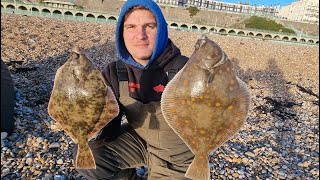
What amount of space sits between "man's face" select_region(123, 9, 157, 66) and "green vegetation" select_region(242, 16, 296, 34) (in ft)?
207

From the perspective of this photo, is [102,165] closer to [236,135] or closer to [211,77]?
[211,77]

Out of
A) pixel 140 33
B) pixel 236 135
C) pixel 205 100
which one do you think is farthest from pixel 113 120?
pixel 236 135

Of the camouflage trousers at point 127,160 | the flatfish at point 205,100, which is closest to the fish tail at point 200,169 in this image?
the flatfish at point 205,100

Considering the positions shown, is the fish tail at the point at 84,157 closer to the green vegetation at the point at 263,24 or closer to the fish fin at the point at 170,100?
the fish fin at the point at 170,100

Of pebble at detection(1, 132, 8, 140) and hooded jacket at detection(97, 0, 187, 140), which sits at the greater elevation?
hooded jacket at detection(97, 0, 187, 140)

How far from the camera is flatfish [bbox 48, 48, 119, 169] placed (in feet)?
7.70

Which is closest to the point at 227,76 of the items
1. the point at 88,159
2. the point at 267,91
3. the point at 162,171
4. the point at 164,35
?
the point at 164,35

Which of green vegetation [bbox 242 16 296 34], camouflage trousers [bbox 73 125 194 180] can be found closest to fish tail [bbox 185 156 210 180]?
camouflage trousers [bbox 73 125 194 180]

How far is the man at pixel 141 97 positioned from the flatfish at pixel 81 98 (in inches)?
36.2

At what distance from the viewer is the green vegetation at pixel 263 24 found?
6203 cm

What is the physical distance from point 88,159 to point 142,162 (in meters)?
1.35

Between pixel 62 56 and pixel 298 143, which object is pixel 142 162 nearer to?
pixel 298 143

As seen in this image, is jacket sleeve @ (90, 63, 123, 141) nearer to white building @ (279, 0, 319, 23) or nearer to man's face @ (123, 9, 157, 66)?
man's face @ (123, 9, 157, 66)

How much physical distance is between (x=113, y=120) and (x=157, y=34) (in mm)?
1178
